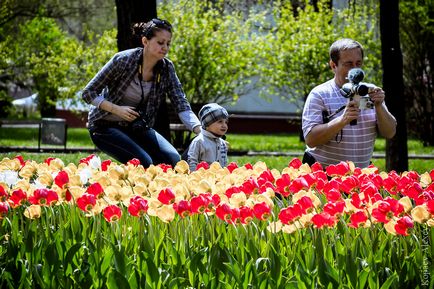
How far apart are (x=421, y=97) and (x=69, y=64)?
10.3 metres

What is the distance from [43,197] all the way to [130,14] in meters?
6.85

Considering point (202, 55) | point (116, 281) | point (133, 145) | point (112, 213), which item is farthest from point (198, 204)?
point (202, 55)

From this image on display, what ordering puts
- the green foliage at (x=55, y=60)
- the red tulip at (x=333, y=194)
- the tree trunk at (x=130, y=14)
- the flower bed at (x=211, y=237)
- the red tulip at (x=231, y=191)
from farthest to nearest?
1. the green foliage at (x=55, y=60)
2. the tree trunk at (x=130, y=14)
3. the red tulip at (x=231, y=191)
4. the red tulip at (x=333, y=194)
5. the flower bed at (x=211, y=237)

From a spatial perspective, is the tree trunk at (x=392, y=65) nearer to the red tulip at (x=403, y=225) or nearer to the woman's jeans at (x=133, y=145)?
the woman's jeans at (x=133, y=145)

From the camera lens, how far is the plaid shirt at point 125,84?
739 centimetres

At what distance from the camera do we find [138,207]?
13.6 ft

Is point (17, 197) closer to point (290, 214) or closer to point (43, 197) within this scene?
point (43, 197)

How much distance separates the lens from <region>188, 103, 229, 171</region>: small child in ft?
23.8

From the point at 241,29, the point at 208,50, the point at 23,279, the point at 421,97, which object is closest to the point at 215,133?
the point at 23,279

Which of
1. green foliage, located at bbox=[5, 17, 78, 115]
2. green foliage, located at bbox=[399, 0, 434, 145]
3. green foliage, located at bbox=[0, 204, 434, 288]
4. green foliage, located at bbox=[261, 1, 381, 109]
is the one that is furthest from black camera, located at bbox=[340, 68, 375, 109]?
green foliage, located at bbox=[5, 17, 78, 115]

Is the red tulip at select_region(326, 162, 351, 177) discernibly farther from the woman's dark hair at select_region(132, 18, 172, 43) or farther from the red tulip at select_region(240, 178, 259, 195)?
the woman's dark hair at select_region(132, 18, 172, 43)

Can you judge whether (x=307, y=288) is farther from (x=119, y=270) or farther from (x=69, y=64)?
(x=69, y=64)

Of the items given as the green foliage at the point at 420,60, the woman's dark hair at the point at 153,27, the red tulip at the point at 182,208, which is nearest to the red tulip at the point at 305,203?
the red tulip at the point at 182,208

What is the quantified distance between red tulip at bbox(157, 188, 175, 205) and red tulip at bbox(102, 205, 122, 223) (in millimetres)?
220
